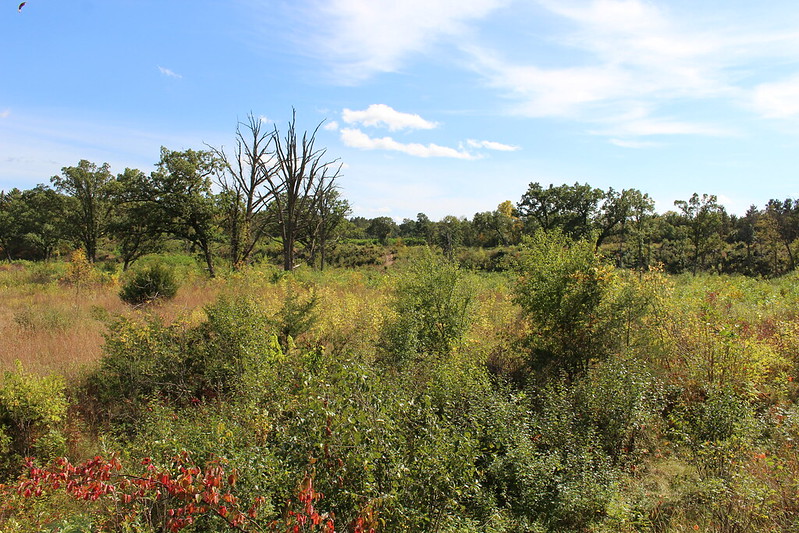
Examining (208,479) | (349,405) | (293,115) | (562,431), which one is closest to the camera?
(208,479)

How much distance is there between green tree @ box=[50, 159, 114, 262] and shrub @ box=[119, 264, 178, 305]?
16.0 meters

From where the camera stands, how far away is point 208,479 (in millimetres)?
2986

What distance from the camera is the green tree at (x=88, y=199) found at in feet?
83.5

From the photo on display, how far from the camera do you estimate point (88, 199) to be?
26250 mm

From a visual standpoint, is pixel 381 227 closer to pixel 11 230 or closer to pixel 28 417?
pixel 11 230

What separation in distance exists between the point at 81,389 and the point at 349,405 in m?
5.72

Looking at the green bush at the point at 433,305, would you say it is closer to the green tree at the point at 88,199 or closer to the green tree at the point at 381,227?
the green tree at the point at 88,199

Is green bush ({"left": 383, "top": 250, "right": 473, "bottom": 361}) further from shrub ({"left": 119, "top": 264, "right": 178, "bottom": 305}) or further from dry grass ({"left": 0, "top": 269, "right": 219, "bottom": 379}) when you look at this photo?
shrub ({"left": 119, "top": 264, "right": 178, "bottom": 305})

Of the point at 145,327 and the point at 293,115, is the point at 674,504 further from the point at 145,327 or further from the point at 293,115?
the point at 293,115

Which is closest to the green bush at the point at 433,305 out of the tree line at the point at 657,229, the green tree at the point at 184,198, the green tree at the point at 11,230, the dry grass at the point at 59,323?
the dry grass at the point at 59,323

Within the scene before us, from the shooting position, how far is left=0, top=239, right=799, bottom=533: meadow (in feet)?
12.2

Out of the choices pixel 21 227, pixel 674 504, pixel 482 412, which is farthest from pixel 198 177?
pixel 21 227

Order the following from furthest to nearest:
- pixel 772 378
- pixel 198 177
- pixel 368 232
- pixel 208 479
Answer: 1. pixel 368 232
2. pixel 198 177
3. pixel 772 378
4. pixel 208 479

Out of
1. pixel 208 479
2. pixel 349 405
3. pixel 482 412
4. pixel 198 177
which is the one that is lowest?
pixel 482 412
